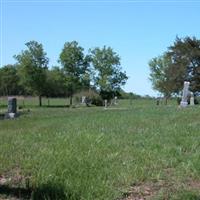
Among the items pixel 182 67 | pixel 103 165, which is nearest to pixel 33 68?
pixel 182 67

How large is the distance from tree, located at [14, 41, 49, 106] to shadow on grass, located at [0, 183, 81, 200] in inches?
3054

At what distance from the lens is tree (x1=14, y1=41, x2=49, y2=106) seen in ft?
281

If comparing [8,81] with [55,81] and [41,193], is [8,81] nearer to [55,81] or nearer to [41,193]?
[55,81]

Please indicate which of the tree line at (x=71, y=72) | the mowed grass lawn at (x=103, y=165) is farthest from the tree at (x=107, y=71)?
the mowed grass lawn at (x=103, y=165)

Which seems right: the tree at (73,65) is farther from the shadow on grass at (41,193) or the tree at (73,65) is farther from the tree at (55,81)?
the shadow on grass at (41,193)

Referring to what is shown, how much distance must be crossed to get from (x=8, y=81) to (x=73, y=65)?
36.4 meters

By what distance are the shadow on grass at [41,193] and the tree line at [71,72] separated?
77636mm

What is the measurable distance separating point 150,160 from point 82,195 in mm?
2099

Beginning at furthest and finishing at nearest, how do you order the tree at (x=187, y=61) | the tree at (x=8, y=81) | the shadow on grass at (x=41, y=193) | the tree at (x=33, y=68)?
the tree at (x=8, y=81), the tree at (x=33, y=68), the tree at (x=187, y=61), the shadow on grass at (x=41, y=193)

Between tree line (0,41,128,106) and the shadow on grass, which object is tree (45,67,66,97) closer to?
tree line (0,41,128,106)

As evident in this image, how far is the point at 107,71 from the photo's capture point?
301ft

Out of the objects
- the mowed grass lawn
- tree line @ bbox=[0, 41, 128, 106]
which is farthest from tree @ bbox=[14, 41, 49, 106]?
the mowed grass lawn

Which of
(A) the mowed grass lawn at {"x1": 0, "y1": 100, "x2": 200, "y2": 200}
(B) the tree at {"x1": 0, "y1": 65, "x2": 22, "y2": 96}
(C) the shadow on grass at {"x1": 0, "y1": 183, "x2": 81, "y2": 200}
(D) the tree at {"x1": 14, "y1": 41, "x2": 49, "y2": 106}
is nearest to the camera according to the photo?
(C) the shadow on grass at {"x1": 0, "y1": 183, "x2": 81, "y2": 200}

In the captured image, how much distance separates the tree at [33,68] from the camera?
85.8 m
